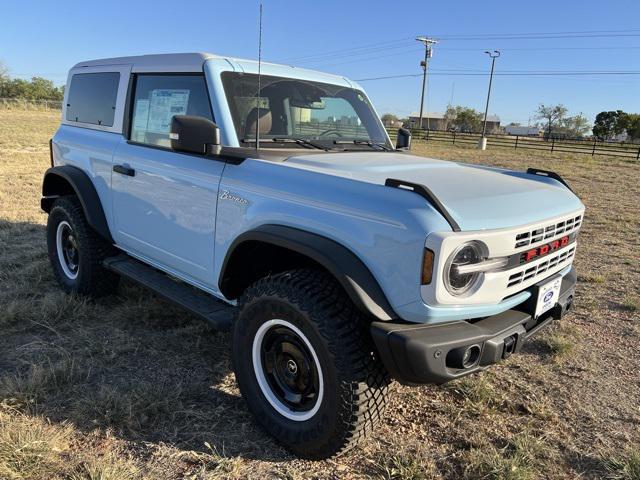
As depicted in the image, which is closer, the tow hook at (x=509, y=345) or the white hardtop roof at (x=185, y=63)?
the tow hook at (x=509, y=345)

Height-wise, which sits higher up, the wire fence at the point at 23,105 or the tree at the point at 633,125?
the tree at the point at 633,125

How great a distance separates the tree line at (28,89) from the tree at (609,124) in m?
70.8

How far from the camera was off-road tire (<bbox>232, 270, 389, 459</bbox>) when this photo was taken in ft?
7.20

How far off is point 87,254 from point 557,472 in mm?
3628

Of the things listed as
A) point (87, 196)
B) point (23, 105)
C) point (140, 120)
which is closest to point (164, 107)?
point (140, 120)

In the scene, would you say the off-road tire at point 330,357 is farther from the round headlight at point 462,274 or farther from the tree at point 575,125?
the tree at point 575,125

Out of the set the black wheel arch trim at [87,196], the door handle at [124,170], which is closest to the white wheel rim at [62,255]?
the black wheel arch trim at [87,196]

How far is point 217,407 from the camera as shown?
2.88m

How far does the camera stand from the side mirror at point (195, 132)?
2666 mm

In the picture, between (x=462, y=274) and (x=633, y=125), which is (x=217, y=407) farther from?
(x=633, y=125)

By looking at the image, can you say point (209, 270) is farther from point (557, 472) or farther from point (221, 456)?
point (557, 472)

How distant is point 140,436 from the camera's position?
2596 mm

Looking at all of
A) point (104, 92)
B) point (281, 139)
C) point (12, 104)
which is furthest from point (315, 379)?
point (12, 104)

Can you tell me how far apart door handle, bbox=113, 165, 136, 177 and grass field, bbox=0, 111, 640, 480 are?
3.85ft
